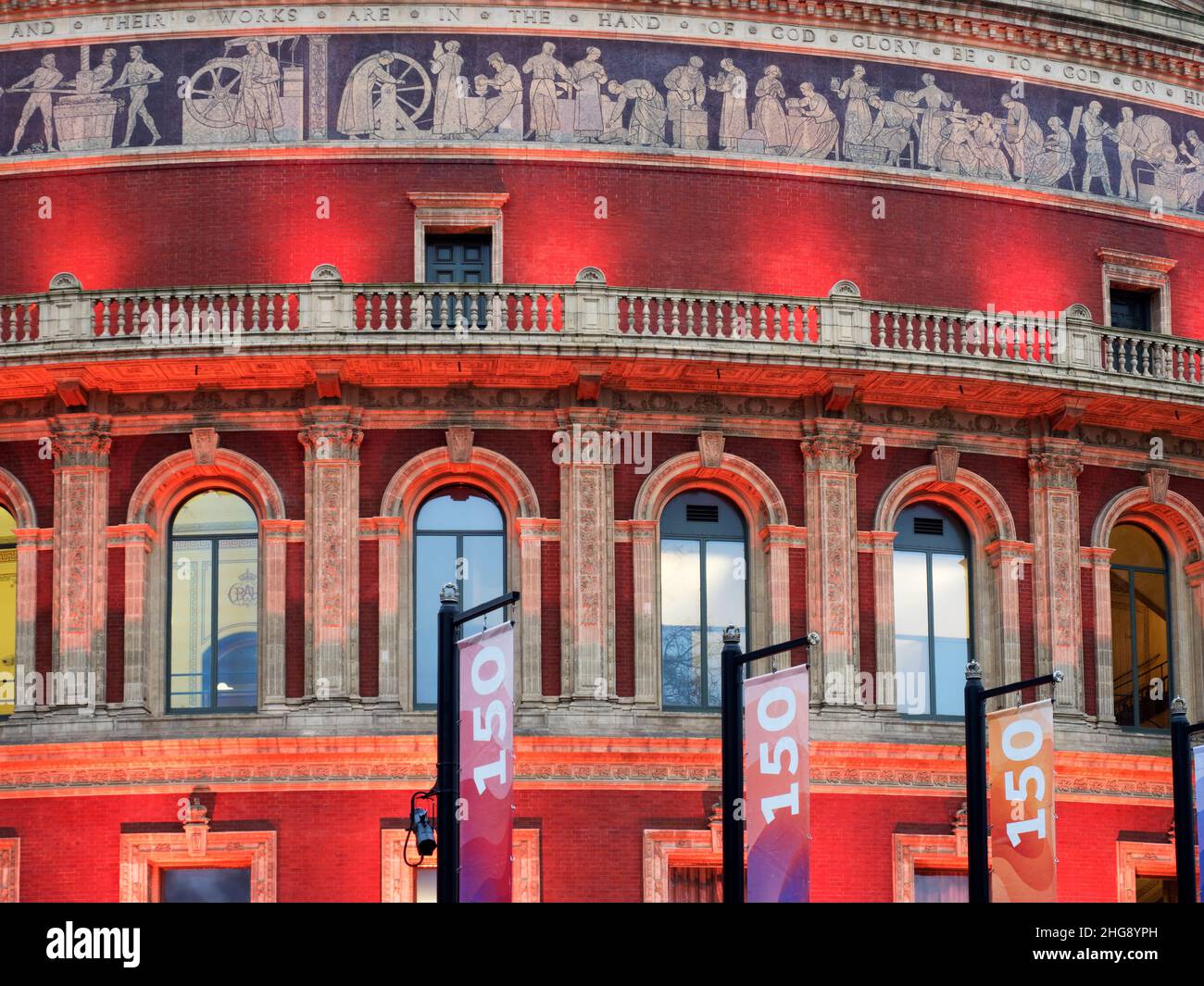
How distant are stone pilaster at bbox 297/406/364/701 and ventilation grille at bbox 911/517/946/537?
9.09m

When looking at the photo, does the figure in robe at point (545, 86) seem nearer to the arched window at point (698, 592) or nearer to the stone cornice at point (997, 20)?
the stone cornice at point (997, 20)

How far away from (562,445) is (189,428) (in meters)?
5.79

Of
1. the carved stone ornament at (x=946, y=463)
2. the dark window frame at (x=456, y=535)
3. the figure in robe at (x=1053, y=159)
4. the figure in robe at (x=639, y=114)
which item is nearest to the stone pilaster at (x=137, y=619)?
the dark window frame at (x=456, y=535)

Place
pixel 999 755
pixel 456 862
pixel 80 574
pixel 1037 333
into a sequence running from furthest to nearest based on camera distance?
pixel 1037 333, pixel 80 574, pixel 999 755, pixel 456 862

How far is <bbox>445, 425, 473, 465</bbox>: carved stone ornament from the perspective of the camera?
35.1m

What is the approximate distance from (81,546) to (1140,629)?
17.4 metres

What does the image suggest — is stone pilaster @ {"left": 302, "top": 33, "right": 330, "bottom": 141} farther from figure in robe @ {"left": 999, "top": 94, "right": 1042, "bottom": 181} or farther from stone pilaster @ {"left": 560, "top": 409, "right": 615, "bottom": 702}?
figure in robe @ {"left": 999, "top": 94, "right": 1042, "bottom": 181}

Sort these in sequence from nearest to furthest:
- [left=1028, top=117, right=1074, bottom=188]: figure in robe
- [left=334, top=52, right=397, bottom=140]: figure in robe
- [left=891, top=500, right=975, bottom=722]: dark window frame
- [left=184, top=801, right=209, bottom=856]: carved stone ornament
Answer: [left=184, top=801, right=209, bottom=856]: carved stone ornament
[left=891, top=500, right=975, bottom=722]: dark window frame
[left=334, top=52, right=397, bottom=140]: figure in robe
[left=1028, top=117, right=1074, bottom=188]: figure in robe

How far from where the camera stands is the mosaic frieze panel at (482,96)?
37.3 m

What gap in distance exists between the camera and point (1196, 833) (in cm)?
3194

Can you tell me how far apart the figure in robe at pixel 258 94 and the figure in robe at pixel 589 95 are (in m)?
4.88

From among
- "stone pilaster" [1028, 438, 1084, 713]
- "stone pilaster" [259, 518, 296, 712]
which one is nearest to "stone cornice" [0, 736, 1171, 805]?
"stone pilaster" [259, 518, 296, 712]

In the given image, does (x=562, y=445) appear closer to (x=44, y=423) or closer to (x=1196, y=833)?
(x=44, y=423)
